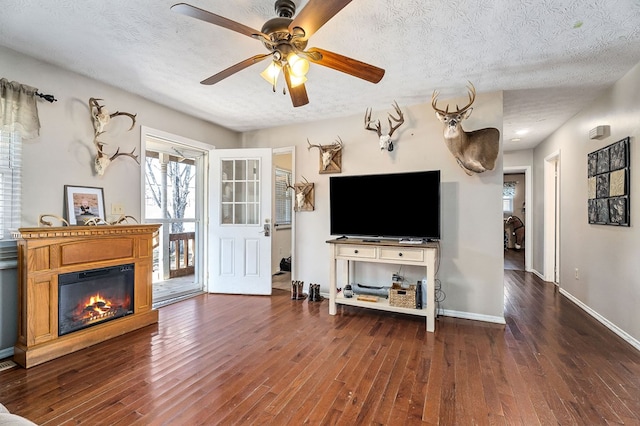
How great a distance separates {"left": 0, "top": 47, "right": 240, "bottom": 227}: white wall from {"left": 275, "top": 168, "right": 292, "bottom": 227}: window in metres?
2.60

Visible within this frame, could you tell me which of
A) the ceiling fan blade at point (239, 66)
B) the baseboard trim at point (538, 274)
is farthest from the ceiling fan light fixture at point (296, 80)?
the baseboard trim at point (538, 274)

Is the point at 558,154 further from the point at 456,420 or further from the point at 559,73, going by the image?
the point at 456,420

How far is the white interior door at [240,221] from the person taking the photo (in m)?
4.13

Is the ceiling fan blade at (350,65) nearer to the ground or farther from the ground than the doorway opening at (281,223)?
farther from the ground

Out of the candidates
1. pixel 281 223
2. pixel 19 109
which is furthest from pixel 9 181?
pixel 281 223

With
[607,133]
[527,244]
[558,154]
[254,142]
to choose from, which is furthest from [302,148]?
[527,244]

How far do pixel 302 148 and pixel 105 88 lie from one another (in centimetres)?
232

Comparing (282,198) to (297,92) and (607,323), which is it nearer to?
(297,92)

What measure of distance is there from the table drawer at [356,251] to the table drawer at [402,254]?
0.11 meters

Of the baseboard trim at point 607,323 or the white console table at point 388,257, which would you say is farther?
the white console table at point 388,257

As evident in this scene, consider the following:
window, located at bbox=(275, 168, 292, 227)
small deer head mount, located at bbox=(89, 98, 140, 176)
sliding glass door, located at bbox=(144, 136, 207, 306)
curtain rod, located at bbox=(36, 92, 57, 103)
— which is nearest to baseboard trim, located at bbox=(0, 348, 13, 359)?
small deer head mount, located at bbox=(89, 98, 140, 176)

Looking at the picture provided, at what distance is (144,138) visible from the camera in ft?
11.0

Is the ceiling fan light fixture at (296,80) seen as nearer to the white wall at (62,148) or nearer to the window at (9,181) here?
the white wall at (62,148)

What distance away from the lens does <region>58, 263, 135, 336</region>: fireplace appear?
7.90 ft
